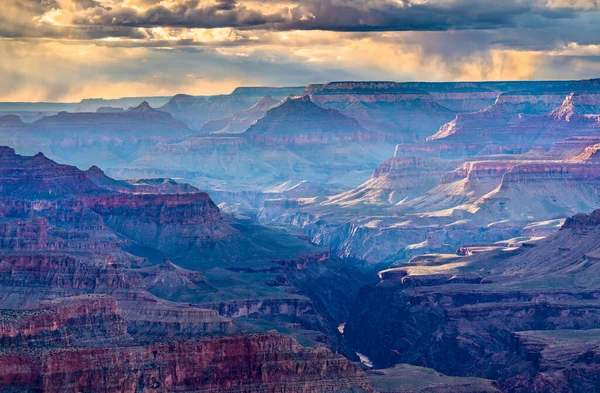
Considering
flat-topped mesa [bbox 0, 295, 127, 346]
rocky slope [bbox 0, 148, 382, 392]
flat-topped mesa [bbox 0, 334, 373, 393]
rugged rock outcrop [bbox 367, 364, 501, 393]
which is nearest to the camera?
flat-topped mesa [bbox 0, 334, 373, 393]

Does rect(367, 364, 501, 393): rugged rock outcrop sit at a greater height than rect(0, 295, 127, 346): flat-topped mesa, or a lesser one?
Result: lesser

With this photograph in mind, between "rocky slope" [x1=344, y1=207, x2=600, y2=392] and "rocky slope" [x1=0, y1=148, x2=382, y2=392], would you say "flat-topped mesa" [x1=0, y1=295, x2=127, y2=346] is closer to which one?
"rocky slope" [x1=0, y1=148, x2=382, y2=392]

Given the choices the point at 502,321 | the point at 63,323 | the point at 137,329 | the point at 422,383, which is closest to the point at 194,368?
the point at 63,323

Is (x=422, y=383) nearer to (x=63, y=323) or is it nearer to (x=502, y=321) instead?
(x=63, y=323)

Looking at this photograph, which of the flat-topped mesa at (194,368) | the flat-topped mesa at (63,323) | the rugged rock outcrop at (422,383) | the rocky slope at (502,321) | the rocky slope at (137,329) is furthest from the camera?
the rocky slope at (502,321)

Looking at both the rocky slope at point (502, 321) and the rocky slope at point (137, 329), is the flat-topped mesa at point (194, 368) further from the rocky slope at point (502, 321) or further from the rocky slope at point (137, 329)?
the rocky slope at point (502, 321)

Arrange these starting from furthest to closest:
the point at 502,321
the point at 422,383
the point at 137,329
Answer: the point at 502,321
the point at 137,329
the point at 422,383

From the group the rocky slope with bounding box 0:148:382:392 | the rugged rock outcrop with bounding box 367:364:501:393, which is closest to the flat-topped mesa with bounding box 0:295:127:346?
the rocky slope with bounding box 0:148:382:392

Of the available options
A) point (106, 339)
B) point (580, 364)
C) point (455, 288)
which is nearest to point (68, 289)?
point (106, 339)

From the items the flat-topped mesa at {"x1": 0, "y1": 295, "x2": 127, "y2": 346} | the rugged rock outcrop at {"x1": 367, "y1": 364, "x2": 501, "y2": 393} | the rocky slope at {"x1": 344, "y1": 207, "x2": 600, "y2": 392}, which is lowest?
the rocky slope at {"x1": 344, "y1": 207, "x2": 600, "y2": 392}

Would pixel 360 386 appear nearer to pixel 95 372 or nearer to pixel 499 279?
pixel 95 372

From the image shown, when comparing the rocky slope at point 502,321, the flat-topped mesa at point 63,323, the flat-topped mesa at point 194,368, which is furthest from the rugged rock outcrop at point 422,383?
the flat-topped mesa at point 63,323

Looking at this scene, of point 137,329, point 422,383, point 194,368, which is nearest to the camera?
point 194,368
